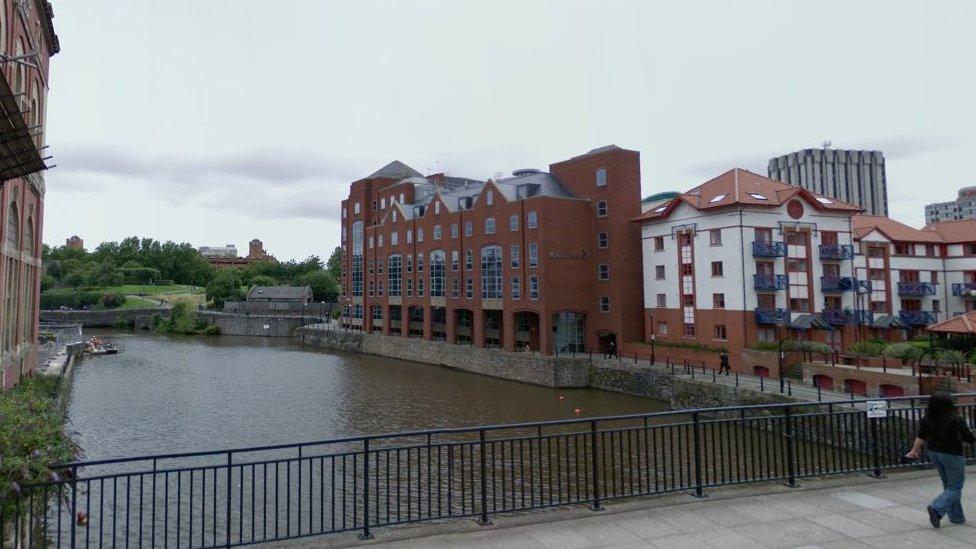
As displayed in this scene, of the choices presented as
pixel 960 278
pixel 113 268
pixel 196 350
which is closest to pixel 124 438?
pixel 196 350

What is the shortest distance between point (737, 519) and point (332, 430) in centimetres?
2231

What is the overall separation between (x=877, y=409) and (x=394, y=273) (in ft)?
189

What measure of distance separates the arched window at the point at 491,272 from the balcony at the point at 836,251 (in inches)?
928

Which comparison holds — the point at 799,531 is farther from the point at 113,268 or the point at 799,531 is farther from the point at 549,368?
the point at 113,268

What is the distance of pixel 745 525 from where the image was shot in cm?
735

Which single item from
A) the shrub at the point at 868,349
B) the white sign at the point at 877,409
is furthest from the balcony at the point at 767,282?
the white sign at the point at 877,409

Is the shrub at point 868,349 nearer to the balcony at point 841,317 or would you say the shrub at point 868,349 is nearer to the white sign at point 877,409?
the balcony at point 841,317

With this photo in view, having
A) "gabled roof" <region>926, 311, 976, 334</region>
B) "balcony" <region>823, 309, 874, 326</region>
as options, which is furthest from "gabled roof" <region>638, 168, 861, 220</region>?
"gabled roof" <region>926, 311, 976, 334</region>

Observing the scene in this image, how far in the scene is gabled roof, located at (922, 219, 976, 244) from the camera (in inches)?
1869

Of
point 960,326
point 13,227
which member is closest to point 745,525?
point 13,227

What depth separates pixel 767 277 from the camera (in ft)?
118

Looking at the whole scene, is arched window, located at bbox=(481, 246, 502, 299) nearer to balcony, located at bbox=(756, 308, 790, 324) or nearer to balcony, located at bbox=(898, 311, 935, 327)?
balcony, located at bbox=(756, 308, 790, 324)

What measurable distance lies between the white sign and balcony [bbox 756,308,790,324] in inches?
1094

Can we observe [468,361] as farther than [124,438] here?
Yes
